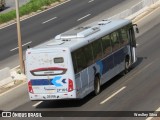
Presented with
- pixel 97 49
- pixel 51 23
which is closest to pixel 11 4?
pixel 51 23

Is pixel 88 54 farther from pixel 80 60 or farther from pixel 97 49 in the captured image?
pixel 97 49

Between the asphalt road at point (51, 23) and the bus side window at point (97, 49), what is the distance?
14.8 metres

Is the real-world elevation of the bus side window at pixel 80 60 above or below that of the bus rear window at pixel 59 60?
below

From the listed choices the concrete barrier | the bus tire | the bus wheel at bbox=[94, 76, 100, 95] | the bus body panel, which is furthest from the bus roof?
the concrete barrier

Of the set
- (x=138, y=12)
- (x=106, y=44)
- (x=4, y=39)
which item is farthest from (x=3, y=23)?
(x=106, y=44)

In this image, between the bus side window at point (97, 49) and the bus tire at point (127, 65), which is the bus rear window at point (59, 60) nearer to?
the bus side window at point (97, 49)

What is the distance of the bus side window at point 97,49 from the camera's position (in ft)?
83.1

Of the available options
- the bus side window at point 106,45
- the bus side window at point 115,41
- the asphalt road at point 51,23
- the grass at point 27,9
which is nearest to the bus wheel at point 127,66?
the bus side window at point 115,41

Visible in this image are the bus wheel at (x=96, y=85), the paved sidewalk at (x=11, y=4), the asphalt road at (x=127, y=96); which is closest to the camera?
the asphalt road at (x=127, y=96)

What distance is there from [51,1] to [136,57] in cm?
2808

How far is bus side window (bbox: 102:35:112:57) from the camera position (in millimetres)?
26453

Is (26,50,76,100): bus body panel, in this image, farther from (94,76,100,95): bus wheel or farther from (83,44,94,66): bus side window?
(94,76,100,95): bus wheel

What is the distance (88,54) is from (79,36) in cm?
96

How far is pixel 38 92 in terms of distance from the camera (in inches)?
918
